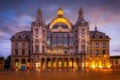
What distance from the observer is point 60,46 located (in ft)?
385

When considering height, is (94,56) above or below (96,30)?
below

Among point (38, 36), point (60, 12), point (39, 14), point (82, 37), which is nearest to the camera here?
point (38, 36)

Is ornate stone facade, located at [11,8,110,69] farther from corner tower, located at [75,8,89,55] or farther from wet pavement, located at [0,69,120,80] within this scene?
wet pavement, located at [0,69,120,80]

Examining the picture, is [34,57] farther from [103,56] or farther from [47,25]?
[103,56]

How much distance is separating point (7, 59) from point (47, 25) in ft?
A: 101

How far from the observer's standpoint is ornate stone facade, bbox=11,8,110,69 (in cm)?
11481

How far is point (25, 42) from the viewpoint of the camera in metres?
122

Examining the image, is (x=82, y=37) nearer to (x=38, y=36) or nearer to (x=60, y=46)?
(x=60, y=46)

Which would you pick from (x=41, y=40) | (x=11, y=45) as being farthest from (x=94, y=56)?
(x=11, y=45)

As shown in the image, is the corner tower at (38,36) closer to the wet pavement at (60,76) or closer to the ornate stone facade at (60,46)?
the ornate stone facade at (60,46)

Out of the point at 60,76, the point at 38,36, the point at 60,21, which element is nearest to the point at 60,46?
the point at 38,36

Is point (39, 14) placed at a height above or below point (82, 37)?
above

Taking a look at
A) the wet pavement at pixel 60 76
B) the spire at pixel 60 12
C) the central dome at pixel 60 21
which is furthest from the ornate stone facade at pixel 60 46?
the wet pavement at pixel 60 76

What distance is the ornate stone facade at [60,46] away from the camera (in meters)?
115
